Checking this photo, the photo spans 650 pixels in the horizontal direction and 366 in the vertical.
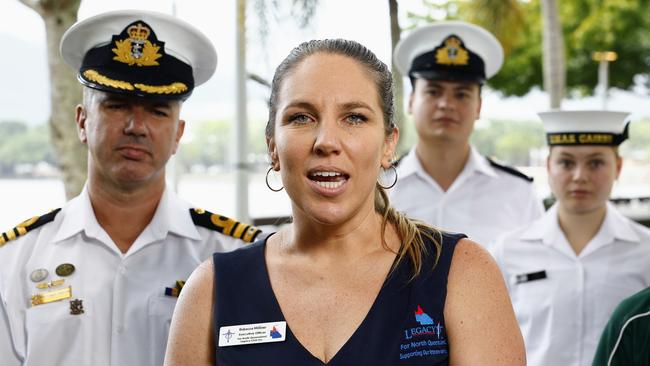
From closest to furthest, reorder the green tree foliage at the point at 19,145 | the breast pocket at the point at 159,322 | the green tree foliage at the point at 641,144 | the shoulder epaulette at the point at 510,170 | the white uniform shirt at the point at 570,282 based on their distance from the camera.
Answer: the breast pocket at the point at 159,322, the white uniform shirt at the point at 570,282, the shoulder epaulette at the point at 510,170, the green tree foliage at the point at 19,145, the green tree foliage at the point at 641,144

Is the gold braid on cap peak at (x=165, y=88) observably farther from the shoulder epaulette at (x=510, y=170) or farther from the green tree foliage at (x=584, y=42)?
the green tree foliage at (x=584, y=42)

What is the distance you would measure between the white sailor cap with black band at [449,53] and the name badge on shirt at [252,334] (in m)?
2.43

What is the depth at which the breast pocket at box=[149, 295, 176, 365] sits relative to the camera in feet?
8.71

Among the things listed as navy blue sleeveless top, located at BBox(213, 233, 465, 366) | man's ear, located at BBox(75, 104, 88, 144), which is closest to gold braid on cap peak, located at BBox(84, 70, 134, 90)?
man's ear, located at BBox(75, 104, 88, 144)

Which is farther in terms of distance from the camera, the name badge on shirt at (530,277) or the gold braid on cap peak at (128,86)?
the name badge on shirt at (530,277)

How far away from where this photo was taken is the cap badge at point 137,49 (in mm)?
2717

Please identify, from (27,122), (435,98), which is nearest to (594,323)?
(435,98)

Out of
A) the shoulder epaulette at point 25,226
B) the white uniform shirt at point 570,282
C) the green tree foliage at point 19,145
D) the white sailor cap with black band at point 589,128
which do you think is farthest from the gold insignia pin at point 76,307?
the green tree foliage at point 19,145

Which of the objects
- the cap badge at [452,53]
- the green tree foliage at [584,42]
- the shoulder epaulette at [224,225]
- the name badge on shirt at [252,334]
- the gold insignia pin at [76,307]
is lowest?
the gold insignia pin at [76,307]

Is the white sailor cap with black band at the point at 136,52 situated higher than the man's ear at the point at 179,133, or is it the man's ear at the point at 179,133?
the white sailor cap with black band at the point at 136,52

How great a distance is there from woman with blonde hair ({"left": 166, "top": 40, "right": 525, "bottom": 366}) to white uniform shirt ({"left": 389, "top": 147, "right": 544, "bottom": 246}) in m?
2.13

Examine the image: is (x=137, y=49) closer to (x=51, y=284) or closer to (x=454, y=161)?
(x=51, y=284)

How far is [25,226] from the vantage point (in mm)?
2727

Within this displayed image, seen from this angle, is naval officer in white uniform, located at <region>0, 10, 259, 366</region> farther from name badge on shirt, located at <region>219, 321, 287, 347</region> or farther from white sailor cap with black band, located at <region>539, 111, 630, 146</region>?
white sailor cap with black band, located at <region>539, 111, 630, 146</region>
